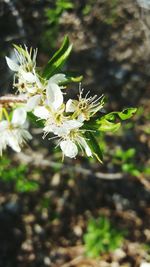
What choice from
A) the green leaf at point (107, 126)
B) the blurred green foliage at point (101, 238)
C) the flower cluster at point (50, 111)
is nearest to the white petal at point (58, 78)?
the flower cluster at point (50, 111)

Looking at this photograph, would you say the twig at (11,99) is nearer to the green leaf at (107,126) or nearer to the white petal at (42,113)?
the white petal at (42,113)

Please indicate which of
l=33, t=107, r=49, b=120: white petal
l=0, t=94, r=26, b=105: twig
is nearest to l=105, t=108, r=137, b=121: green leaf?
l=33, t=107, r=49, b=120: white petal

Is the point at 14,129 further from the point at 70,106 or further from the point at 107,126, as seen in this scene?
the point at 107,126

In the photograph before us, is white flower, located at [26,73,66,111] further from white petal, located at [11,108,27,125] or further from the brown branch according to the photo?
the brown branch

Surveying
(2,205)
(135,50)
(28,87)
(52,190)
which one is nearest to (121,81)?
(135,50)

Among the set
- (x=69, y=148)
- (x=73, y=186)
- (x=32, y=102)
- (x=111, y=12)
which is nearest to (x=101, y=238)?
(x=73, y=186)

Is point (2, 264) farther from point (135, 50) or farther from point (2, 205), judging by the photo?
point (135, 50)

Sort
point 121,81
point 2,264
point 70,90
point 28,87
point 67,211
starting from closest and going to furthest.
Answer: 1. point 28,87
2. point 2,264
3. point 67,211
4. point 70,90
5. point 121,81
